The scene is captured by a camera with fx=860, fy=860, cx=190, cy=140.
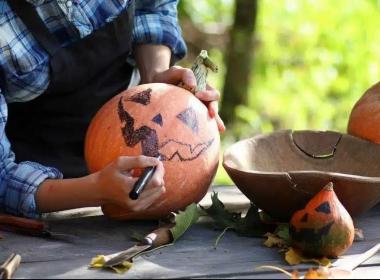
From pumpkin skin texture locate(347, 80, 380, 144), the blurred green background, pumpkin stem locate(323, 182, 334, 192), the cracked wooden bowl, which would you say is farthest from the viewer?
the blurred green background

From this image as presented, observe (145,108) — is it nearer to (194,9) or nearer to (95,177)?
(95,177)

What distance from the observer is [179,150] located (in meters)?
2.18

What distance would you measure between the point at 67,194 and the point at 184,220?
0.98ft

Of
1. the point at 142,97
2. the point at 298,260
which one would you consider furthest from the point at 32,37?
the point at 298,260

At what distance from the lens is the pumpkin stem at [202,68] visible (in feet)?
7.72

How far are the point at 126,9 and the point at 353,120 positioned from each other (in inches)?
30.0

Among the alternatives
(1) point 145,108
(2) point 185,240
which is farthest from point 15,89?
(2) point 185,240

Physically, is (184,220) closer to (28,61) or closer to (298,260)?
(298,260)

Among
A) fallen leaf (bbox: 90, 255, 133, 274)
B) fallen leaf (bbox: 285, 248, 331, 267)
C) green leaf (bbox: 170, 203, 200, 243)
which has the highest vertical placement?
fallen leaf (bbox: 90, 255, 133, 274)

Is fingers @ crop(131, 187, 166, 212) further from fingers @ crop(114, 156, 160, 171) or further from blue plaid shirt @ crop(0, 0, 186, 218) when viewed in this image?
blue plaid shirt @ crop(0, 0, 186, 218)

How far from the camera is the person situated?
2.14 meters

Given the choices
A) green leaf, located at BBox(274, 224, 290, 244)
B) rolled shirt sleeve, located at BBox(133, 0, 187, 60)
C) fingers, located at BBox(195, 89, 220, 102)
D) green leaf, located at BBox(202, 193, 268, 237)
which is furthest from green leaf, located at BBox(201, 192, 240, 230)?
rolled shirt sleeve, located at BBox(133, 0, 187, 60)

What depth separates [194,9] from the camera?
6.70 meters

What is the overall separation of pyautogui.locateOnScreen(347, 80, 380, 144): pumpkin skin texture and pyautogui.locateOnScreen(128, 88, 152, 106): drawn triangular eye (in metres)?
0.70
